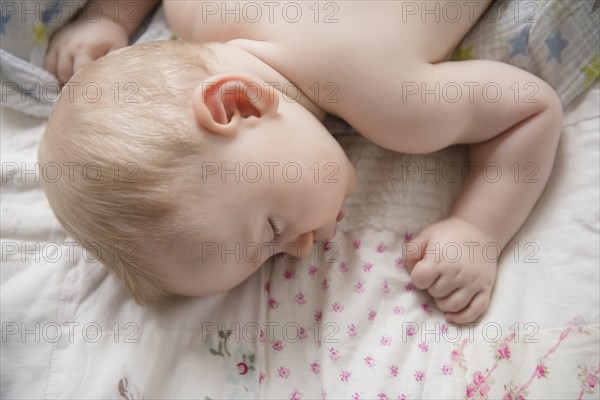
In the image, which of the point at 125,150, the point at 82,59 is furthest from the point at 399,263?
the point at 82,59

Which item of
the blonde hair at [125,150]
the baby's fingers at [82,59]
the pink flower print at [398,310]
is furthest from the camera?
the baby's fingers at [82,59]

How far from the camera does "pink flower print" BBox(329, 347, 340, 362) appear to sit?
3.06ft

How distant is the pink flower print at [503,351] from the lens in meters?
0.85

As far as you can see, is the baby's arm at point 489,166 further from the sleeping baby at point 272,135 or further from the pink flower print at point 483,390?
the pink flower print at point 483,390

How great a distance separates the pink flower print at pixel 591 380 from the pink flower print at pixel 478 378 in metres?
0.14

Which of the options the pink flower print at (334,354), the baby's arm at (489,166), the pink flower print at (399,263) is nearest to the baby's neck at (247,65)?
the baby's arm at (489,166)

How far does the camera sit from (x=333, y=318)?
0.96 m

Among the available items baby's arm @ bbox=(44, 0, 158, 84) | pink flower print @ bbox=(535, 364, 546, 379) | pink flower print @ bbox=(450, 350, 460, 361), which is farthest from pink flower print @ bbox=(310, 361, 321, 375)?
baby's arm @ bbox=(44, 0, 158, 84)

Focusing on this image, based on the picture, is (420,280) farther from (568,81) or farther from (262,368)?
(568,81)

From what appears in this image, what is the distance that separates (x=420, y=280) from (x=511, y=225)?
177mm

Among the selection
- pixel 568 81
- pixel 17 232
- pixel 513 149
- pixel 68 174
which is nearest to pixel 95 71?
pixel 68 174

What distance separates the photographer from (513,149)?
95 cm

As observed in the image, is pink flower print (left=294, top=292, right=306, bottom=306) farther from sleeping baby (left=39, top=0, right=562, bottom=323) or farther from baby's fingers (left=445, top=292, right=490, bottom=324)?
baby's fingers (left=445, top=292, right=490, bottom=324)

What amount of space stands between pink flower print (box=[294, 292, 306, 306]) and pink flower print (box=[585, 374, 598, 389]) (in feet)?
1.43
